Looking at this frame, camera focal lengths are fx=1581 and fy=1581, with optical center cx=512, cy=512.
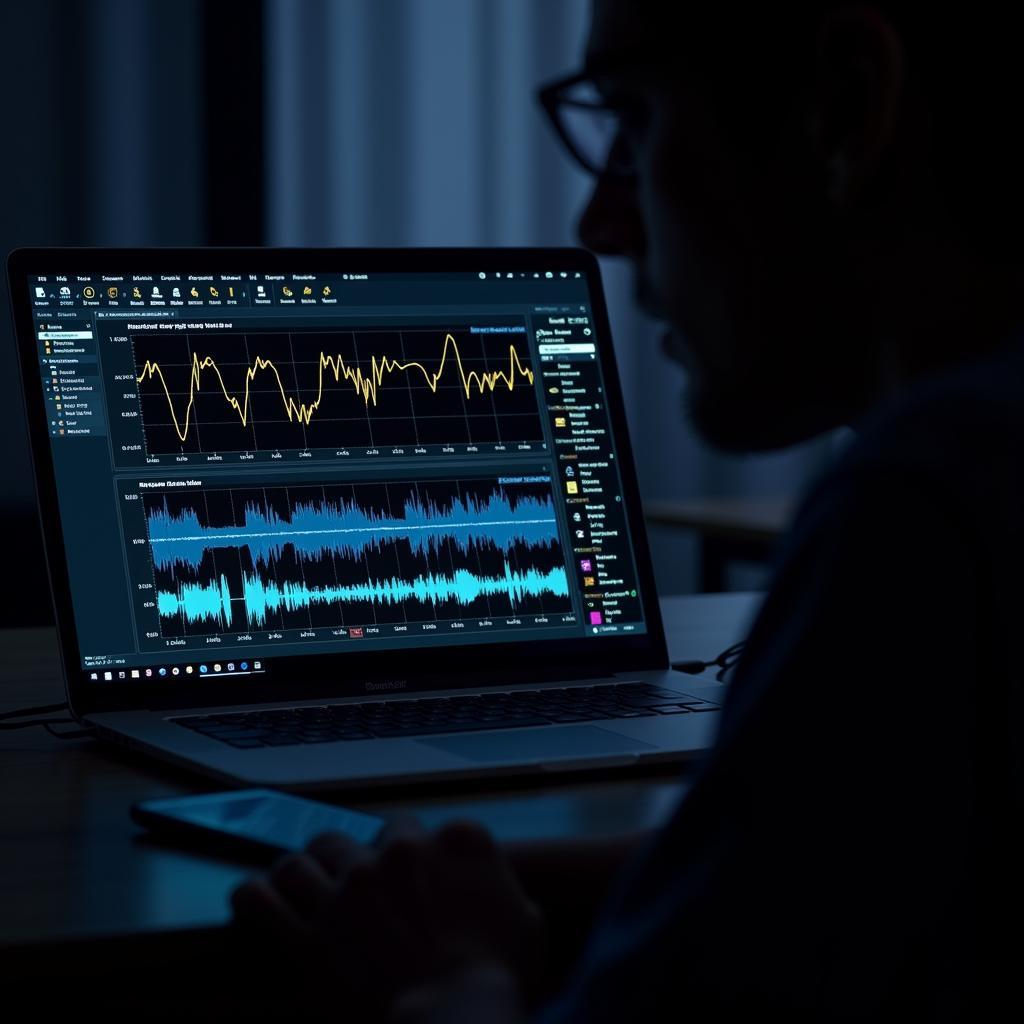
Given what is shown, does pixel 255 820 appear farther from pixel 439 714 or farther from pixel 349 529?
pixel 349 529

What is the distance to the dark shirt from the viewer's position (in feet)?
1.65

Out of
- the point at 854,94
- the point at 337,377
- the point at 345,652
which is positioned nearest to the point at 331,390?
the point at 337,377

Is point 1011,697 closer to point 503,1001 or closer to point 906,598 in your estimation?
point 906,598

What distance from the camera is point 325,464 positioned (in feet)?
4.24

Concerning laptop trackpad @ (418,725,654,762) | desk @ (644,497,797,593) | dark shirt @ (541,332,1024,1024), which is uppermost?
dark shirt @ (541,332,1024,1024)

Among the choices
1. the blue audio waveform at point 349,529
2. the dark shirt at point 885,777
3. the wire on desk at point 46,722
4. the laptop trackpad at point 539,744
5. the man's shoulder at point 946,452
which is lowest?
the wire on desk at point 46,722

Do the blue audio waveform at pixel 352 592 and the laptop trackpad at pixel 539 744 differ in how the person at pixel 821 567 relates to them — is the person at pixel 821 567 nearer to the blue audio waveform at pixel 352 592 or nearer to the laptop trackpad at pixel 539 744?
the laptop trackpad at pixel 539 744

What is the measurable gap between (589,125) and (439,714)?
1.60 ft

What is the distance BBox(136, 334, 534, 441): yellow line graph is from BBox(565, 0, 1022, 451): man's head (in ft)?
1.79

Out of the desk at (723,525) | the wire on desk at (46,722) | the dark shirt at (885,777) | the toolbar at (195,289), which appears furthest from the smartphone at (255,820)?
the desk at (723,525)

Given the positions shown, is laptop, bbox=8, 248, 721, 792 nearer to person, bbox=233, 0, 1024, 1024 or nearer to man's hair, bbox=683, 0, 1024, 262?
person, bbox=233, 0, 1024, 1024

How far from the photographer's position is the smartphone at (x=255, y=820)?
867 millimetres

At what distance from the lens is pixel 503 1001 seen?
667mm

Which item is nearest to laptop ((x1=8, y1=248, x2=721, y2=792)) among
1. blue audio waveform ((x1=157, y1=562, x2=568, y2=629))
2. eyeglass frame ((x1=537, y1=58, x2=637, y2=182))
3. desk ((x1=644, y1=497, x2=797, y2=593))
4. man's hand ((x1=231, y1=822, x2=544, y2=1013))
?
blue audio waveform ((x1=157, y1=562, x2=568, y2=629))
